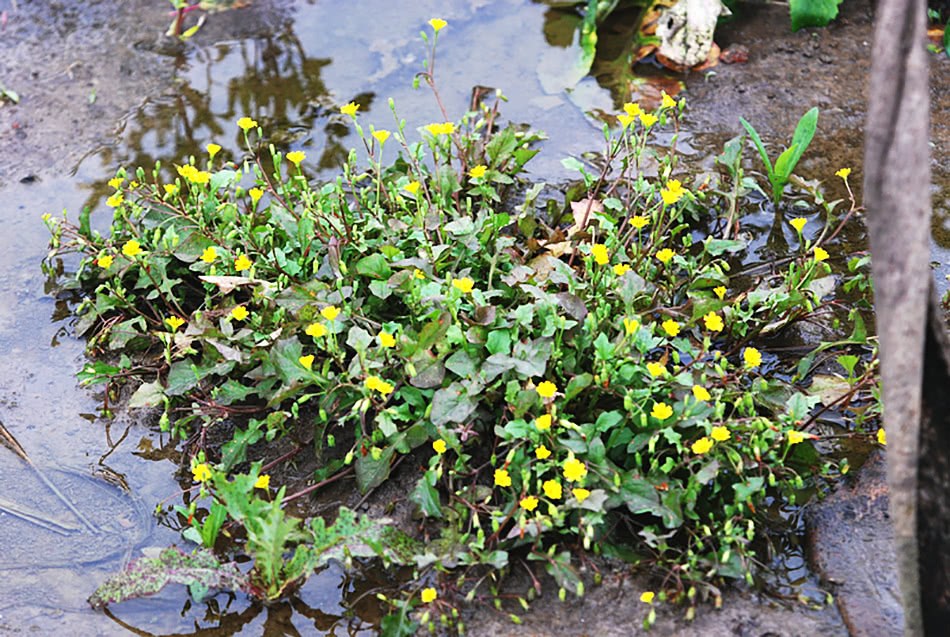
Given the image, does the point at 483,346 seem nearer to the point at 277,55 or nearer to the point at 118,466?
the point at 118,466

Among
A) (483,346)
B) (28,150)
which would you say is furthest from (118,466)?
(28,150)

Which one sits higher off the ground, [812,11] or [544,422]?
[812,11]

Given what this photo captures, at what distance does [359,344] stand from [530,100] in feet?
6.77

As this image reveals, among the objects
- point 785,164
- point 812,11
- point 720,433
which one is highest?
point 812,11

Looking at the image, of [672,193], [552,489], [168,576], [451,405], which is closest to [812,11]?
[672,193]

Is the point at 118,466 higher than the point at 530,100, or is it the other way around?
the point at 530,100

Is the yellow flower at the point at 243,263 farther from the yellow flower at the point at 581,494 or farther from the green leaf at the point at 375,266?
the yellow flower at the point at 581,494

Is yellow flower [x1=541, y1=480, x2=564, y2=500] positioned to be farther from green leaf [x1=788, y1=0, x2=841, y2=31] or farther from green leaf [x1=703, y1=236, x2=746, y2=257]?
green leaf [x1=788, y1=0, x2=841, y2=31]

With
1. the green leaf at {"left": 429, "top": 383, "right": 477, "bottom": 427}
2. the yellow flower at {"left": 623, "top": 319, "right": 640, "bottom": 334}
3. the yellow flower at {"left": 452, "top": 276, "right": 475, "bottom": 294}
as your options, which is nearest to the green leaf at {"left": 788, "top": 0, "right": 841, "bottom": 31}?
the yellow flower at {"left": 623, "top": 319, "right": 640, "bottom": 334}

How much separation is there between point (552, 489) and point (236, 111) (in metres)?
2.68

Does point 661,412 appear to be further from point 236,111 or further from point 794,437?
point 236,111

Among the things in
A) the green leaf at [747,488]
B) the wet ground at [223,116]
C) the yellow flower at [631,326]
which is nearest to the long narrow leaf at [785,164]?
the wet ground at [223,116]

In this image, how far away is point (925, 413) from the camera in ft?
6.57

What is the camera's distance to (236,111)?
4340 mm
